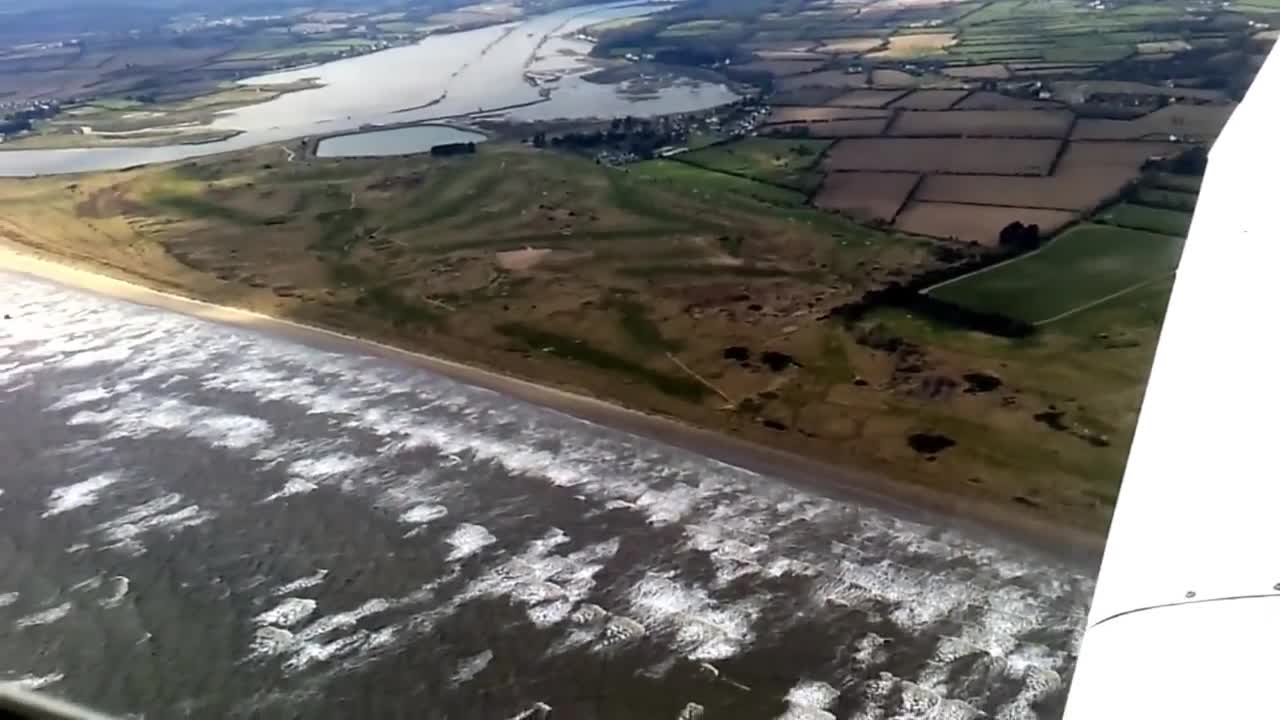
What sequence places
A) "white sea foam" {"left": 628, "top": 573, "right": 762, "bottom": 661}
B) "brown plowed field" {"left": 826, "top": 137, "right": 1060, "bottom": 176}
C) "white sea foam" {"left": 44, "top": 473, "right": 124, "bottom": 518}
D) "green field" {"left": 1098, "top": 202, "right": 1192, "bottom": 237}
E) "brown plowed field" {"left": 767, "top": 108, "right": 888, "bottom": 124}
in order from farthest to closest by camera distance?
"brown plowed field" {"left": 767, "top": 108, "right": 888, "bottom": 124}, "brown plowed field" {"left": 826, "top": 137, "right": 1060, "bottom": 176}, "green field" {"left": 1098, "top": 202, "right": 1192, "bottom": 237}, "white sea foam" {"left": 44, "top": 473, "right": 124, "bottom": 518}, "white sea foam" {"left": 628, "top": 573, "right": 762, "bottom": 661}

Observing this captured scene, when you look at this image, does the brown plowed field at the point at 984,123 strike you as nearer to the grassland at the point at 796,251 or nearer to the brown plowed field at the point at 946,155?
the grassland at the point at 796,251

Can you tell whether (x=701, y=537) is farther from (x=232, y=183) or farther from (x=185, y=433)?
(x=232, y=183)

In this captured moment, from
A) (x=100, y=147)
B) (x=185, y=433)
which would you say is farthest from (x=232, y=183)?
(x=185, y=433)

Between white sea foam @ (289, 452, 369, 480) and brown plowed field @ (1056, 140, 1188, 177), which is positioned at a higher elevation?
brown plowed field @ (1056, 140, 1188, 177)

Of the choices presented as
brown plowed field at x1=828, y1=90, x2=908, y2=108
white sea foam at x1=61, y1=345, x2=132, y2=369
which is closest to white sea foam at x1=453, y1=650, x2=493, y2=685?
white sea foam at x1=61, y1=345, x2=132, y2=369

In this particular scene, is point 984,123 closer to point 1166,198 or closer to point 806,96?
point 806,96

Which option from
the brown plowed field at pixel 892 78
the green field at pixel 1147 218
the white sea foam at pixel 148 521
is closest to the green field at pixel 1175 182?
the green field at pixel 1147 218

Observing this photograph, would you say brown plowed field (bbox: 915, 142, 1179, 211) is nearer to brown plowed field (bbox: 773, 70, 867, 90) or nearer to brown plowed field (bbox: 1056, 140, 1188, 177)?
brown plowed field (bbox: 1056, 140, 1188, 177)

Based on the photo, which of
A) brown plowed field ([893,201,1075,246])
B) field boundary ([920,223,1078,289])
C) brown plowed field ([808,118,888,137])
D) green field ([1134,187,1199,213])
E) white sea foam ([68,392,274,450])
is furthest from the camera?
brown plowed field ([808,118,888,137])
